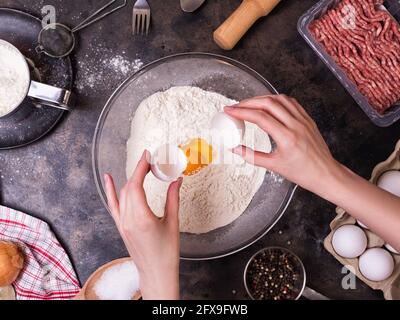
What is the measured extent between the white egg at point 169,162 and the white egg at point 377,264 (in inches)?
21.7

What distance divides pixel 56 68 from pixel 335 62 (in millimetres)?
769

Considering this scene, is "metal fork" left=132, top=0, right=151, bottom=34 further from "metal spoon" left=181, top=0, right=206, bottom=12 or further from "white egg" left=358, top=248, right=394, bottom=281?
"white egg" left=358, top=248, right=394, bottom=281

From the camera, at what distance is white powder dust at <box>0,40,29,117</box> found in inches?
51.9

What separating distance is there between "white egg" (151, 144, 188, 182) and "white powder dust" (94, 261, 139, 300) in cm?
34

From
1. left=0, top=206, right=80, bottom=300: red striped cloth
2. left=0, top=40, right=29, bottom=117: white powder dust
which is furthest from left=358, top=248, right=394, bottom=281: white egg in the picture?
left=0, top=40, right=29, bottom=117: white powder dust

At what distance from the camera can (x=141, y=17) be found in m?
1.46

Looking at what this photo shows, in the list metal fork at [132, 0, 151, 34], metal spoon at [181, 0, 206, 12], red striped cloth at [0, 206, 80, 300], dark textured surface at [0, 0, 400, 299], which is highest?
metal spoon at [181, 0, 206, 12]

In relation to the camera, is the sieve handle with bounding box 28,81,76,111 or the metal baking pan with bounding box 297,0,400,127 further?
the metal baking pan with bounding box 297,0,400,127

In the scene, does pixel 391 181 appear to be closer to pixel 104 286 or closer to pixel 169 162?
pixel 169 162

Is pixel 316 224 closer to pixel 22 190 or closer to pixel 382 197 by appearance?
pixel 382 197

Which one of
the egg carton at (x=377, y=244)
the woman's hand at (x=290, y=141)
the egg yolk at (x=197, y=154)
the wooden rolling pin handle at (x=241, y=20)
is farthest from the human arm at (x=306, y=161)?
the wooden rolling pin handle at (x=241, y=20)

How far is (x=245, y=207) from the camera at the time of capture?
4.53 feet

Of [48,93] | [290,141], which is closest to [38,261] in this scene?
[48,93]

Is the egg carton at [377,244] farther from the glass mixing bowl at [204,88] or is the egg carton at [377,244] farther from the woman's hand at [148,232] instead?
the woman's hand at [148,232]
